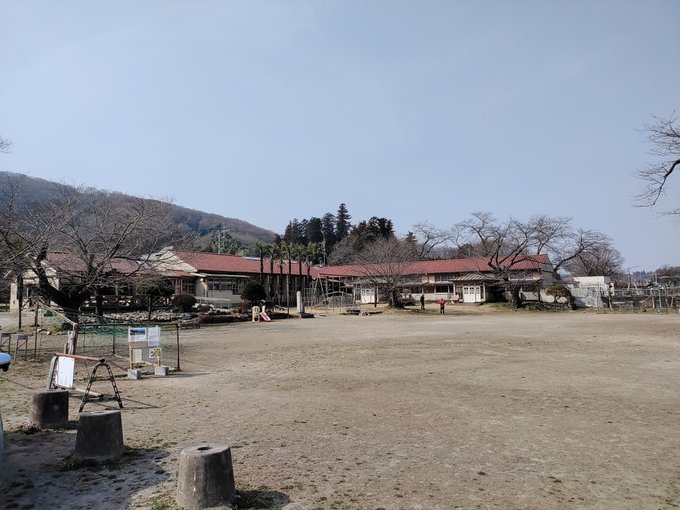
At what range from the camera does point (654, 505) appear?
4254 mm

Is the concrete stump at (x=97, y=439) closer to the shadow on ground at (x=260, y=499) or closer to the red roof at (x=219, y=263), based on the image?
the shadow on ground at (x=260, y=499)

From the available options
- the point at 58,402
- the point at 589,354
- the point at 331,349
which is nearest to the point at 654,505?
the point at 58,402

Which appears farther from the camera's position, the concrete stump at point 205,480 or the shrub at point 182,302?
the shrub at point 182,302

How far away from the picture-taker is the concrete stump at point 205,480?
13.6 ft

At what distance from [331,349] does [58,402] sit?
33.9ft

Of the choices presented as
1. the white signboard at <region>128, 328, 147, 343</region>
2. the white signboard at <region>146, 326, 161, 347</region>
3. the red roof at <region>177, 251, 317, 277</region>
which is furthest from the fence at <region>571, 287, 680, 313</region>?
the white signboard at <region>128, 328, 147, 343</region>

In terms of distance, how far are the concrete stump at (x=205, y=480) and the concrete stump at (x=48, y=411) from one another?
365 centimetres

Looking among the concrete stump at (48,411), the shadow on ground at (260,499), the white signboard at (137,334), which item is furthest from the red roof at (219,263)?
the shadow on ground at (260,499)

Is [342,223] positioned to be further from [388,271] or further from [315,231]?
[388,271]

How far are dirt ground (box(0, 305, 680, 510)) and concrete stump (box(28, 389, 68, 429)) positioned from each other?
0.66 feet

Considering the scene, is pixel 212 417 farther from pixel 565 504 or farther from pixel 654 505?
pixel 654 505

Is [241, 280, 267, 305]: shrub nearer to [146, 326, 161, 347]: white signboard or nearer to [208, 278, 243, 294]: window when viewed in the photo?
[208, 278, 243, 294]: window

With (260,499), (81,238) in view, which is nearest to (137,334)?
(260,499)

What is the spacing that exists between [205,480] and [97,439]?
6.35 ft
